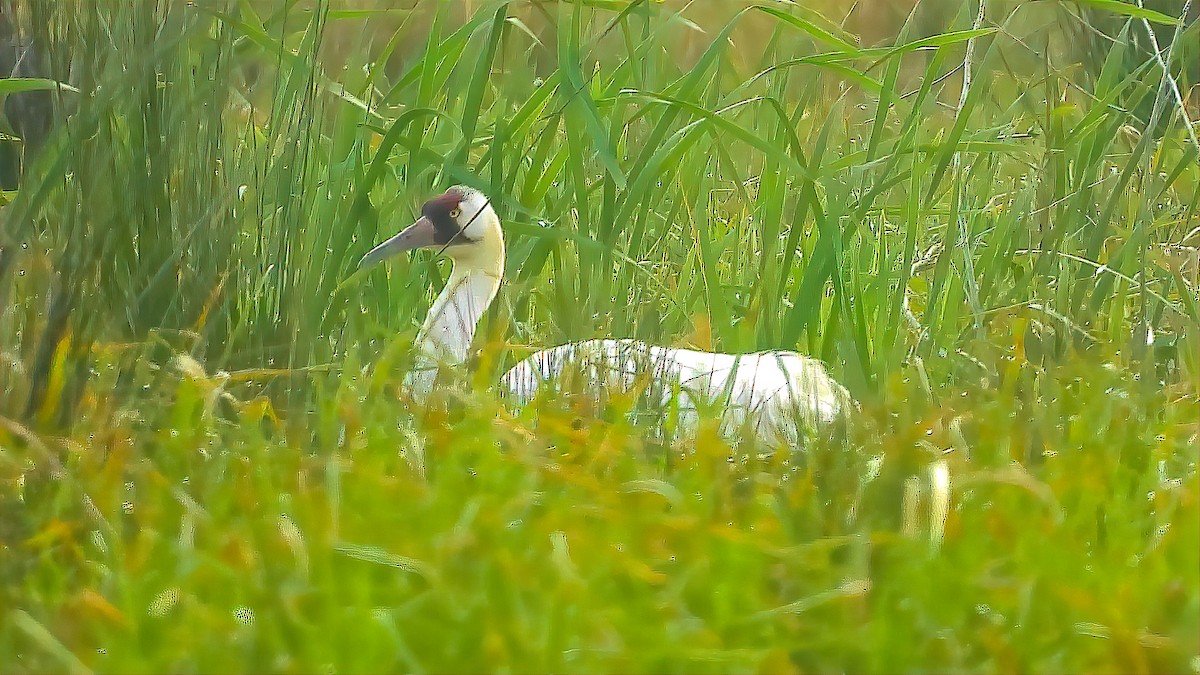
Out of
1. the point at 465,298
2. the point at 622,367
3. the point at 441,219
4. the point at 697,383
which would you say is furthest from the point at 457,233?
the point at 622,367

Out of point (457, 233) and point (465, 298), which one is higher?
point (457, 233)

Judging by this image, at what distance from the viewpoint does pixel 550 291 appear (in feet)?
9.21

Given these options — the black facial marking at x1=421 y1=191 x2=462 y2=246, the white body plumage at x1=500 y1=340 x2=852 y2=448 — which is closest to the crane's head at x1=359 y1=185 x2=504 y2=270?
the black facial marking at x1=421 y1=191 x2=462 y2=246

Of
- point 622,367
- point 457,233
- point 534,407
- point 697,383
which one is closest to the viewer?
point 534,407

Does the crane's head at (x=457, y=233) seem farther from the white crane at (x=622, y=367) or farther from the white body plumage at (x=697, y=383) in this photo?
the white body plumage at (x=697, y=383)

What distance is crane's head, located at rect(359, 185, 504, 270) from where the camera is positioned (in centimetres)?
277

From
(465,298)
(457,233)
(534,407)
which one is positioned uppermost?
(457,233)

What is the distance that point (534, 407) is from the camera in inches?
71.9

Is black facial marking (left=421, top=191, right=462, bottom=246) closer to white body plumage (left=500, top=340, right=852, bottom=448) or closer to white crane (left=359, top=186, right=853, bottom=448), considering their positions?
white crane (left=359, top=186, right=853, bottom=448)

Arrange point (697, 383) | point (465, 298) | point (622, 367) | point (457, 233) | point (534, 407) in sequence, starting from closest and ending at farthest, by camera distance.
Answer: point (534, 407) < point (622, 367) < point (697, 383) < point (457, 233) < point (465, 298)

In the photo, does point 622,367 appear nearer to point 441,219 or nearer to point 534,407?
point 534,407

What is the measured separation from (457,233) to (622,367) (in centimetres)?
101

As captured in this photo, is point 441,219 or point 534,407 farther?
point 441,219

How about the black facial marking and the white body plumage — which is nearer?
the white body plumage
